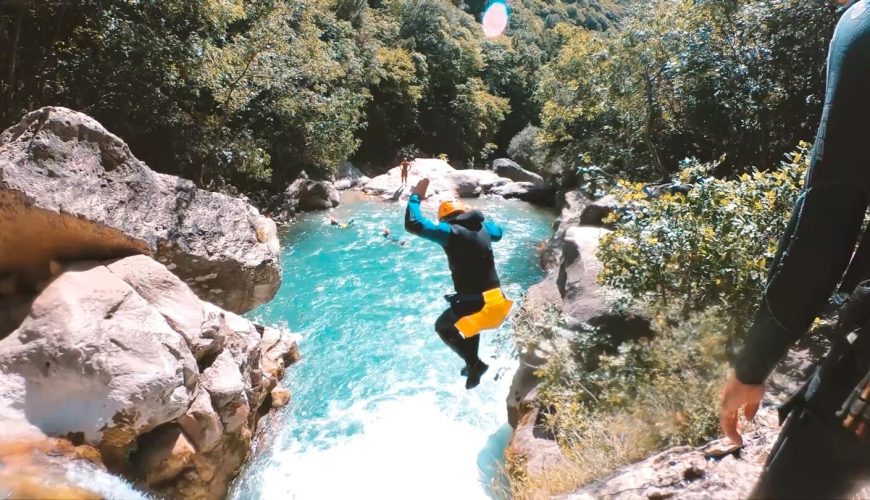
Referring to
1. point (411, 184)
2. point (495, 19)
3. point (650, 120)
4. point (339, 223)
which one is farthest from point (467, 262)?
point (495, 19)

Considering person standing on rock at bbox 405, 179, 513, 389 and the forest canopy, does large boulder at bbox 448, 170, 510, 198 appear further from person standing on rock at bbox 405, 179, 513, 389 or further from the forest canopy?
person standing on rock at bbox 405, 179, 513, 389

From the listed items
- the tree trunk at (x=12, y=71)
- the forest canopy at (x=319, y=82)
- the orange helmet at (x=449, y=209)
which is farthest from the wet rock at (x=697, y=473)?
the tree trunk at (x=12, y=71)

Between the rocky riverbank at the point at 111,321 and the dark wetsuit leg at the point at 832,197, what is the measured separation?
4.19 m

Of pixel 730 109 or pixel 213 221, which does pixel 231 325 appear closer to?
pixel 213 221

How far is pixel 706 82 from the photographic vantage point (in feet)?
31.9

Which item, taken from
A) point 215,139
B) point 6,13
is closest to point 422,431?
point 215,139

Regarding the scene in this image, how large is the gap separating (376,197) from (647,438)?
17.3 m

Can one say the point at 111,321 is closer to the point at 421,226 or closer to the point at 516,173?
the point at 421,226

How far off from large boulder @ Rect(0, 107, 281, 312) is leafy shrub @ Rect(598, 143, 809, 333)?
4.79m

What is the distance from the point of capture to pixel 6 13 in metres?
8.57

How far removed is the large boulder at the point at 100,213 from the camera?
4328mm

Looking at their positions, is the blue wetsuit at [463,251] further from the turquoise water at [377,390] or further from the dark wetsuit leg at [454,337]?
the turquoise water at [377,390]

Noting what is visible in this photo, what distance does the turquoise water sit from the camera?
6078mm

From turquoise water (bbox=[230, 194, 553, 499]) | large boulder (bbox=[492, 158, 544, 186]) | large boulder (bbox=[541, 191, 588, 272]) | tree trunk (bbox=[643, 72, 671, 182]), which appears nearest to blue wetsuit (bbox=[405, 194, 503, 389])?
turquoise water (bbox=[230, 194, 553, 499])
